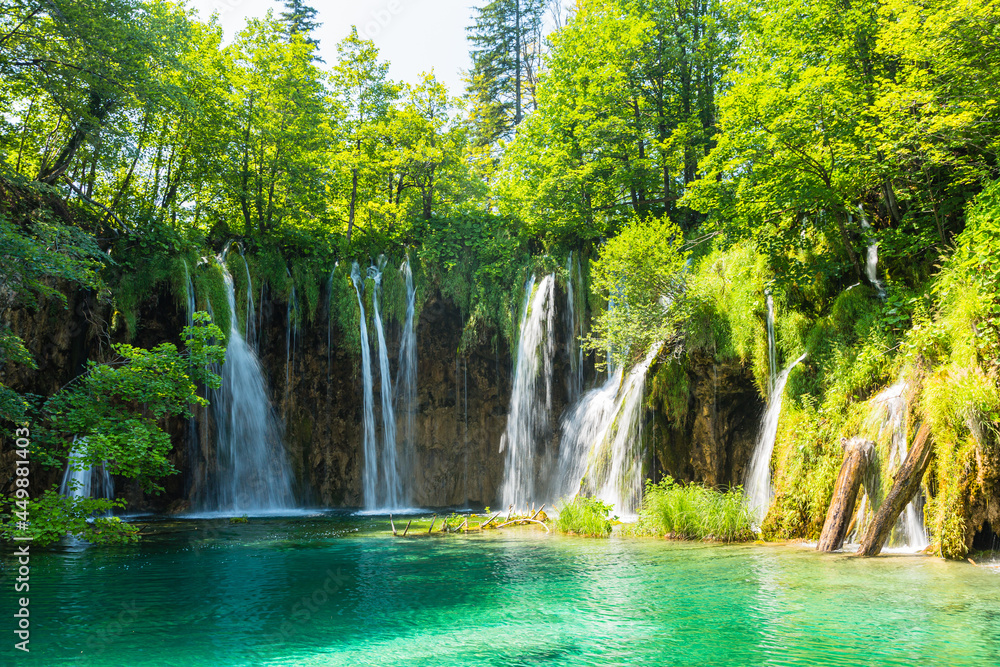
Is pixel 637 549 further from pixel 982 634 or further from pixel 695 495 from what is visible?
pixel 982 634

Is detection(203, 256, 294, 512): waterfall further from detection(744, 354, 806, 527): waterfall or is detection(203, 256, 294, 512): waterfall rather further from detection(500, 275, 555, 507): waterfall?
detection(744, 354, 806, 527): waterfall

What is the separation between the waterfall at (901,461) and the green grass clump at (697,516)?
232 cm

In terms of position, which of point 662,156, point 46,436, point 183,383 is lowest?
point 46,436

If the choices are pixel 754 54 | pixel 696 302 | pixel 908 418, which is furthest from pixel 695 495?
pixel 754 54

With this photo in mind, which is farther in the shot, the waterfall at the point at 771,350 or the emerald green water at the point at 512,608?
the waterfall at the point at 771,350

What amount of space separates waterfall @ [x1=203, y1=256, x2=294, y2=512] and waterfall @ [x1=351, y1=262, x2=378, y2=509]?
2.45 m

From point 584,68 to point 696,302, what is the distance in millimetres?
11148

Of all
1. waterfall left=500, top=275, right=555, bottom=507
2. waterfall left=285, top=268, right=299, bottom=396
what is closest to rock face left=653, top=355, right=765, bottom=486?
waterfall left=500, top=275, right=555, bottom=507

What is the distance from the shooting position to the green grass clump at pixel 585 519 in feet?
40.2

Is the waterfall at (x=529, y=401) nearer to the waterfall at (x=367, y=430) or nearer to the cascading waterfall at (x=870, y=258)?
the waterfall at (x=367, y=430)

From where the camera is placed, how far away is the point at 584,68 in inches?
862

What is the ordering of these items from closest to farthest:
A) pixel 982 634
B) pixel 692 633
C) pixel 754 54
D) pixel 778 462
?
pixel 982 634 → pixel 692 633 → pixel 778 462 → pixel 754 54

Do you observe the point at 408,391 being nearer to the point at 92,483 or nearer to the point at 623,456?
the point at 92,483

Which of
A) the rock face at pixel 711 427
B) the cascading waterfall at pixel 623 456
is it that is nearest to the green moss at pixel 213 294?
the cascading waterfall at pixel 623 456
